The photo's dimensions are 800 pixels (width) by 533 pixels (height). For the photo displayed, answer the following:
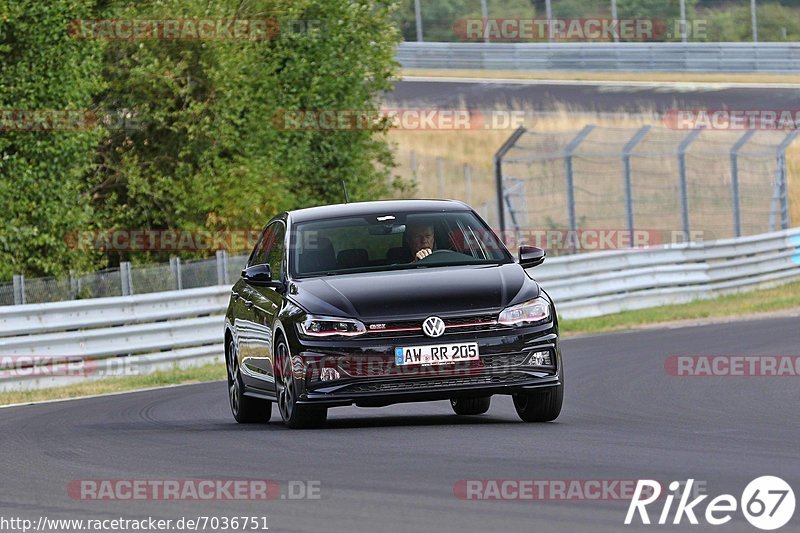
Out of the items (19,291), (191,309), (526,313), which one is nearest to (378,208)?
(526,313)

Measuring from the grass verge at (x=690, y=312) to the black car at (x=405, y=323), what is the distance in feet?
42.5

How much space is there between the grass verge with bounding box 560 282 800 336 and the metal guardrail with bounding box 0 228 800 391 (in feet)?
1.09

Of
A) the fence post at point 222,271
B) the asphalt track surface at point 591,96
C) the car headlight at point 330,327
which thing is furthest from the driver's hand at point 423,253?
the asphalt track surface at point 591,96

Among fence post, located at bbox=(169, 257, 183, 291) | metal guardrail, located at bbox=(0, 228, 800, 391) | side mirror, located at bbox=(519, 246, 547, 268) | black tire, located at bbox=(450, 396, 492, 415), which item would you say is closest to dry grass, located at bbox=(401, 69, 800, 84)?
metal guardrail, located at bbox=(0, 228, 800, 391)

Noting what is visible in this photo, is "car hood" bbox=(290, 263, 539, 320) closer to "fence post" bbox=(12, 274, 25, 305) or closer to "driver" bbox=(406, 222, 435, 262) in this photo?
"driver" bbox=(406, 222, 435, 262)

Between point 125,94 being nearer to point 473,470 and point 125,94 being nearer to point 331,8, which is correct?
point 331,8

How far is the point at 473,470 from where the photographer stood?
849 centimetres

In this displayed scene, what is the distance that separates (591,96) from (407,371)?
43.9m

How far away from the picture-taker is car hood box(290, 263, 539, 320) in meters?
10.7

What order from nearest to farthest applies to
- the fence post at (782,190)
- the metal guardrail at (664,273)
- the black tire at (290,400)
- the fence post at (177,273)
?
the black tire at (290,400), the fence post at (177,273), the metal guardrail at (664,273), the fence post at (782,190)

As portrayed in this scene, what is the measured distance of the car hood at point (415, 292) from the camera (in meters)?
10.7

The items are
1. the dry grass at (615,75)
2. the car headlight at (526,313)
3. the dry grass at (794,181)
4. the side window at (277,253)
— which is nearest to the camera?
the car headlight at (526,313)

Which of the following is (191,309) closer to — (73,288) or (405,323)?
(73,288)

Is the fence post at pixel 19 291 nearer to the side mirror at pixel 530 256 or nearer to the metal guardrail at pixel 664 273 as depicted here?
the metal guardrail at pixel 664 273
